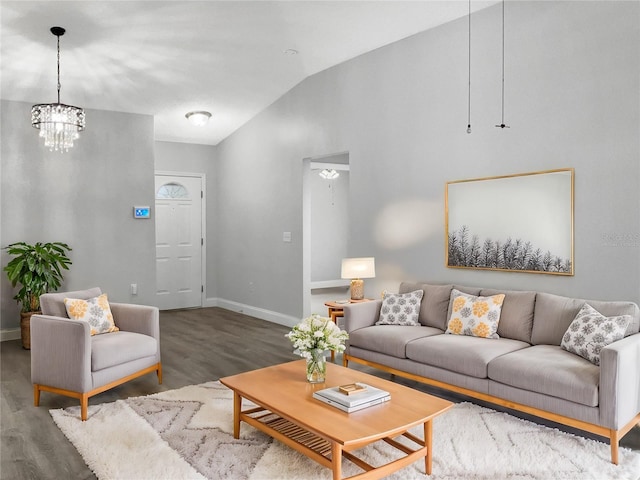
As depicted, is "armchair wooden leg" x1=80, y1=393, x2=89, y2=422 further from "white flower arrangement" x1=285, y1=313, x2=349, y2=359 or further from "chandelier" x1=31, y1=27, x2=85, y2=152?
"chandelier" x1=31, y1=27, x2=85, y2=152

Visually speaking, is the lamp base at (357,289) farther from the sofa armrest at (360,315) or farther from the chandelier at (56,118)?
the chandelier at (56,118)

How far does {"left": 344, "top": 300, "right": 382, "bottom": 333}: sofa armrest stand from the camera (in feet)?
15.1

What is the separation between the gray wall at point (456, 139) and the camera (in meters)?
3.75

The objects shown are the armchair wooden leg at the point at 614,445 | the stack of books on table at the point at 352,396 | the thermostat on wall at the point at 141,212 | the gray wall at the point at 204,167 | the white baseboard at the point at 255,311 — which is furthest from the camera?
the gray wall at the point at 204,167

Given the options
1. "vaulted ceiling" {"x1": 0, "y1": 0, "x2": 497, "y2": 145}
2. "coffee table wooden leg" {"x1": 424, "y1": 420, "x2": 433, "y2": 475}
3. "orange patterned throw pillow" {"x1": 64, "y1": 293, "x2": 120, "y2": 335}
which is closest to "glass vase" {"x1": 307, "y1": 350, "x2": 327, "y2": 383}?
"coffee table wooden leg" {"x1": 424, "y1": 420, "x2": 433, "y2": 475}

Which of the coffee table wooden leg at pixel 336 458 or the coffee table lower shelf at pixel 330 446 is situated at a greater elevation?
the coffee table wooden leg at pixel 336 458

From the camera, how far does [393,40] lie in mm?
5297

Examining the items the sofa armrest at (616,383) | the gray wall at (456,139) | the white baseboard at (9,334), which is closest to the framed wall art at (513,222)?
the gray wall at (456,139)

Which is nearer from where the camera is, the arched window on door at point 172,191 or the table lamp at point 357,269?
the table lamp at point 357,269

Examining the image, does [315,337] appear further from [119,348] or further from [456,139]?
[456,139]

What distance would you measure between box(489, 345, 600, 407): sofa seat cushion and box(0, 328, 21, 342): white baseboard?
5.43 metres

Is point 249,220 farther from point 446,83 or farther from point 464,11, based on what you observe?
point 464,11

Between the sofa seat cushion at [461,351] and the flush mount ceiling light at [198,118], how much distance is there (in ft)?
14.4

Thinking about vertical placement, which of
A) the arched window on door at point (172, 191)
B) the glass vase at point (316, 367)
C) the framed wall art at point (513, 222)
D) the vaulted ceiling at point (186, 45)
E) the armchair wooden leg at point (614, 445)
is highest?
the vaulted ceiling at point (186, 45)
